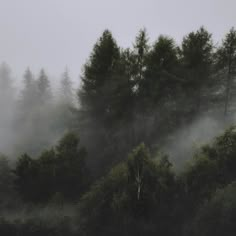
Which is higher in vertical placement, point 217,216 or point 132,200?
point 132,200

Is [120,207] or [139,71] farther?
[139,71]

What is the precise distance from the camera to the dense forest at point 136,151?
8680 millimetres

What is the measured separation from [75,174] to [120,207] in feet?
12.3

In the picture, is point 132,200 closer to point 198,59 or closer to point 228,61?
point 198,59

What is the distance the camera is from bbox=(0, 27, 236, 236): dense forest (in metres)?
8.68

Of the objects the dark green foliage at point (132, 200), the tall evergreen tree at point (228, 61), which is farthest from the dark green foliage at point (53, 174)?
the tall evergreen tree at point (228, 61)

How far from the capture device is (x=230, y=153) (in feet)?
31.5

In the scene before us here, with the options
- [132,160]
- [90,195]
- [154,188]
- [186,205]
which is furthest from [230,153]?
[90,195]

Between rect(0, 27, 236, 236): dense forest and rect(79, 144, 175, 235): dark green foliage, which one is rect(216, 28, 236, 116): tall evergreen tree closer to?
rect(0, 27, 236, 236): dense forest

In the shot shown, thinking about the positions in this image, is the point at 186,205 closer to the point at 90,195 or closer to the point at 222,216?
the point at 222,216

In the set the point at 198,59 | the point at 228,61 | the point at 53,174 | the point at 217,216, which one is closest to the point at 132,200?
the point at 217,216

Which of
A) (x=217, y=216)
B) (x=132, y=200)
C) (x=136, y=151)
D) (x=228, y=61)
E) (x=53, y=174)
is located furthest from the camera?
(x=228, y=61)

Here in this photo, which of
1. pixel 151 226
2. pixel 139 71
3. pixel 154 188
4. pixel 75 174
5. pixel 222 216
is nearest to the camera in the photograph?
pixel 222 216

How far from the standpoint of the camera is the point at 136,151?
32.3 feet
